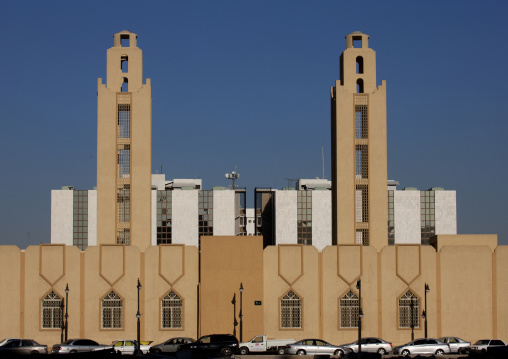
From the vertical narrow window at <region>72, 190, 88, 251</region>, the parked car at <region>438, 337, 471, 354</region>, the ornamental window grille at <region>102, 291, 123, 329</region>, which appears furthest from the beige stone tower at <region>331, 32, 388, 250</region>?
the vertical narrow window at <region>72, 190, 88, 251</region>

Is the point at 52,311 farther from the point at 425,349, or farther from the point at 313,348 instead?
the point at 425,349

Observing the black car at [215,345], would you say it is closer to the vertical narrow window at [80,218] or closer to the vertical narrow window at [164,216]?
the vertical narrow window at [164,216]

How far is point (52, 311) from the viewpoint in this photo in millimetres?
56156

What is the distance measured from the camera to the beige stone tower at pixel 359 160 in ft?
198

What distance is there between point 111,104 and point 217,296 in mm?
15242

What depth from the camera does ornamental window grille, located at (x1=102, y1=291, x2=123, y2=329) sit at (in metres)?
56.1

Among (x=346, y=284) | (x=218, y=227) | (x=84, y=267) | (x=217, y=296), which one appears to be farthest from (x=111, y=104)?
(x=218, y=227)

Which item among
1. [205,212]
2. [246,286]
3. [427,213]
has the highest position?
[205,212]

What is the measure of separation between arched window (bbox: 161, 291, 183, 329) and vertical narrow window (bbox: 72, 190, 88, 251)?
46.2 metres

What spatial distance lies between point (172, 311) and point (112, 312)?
3.77 m

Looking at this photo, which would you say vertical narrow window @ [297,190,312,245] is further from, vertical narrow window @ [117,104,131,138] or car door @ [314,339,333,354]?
car door @ [314,339,333,354]

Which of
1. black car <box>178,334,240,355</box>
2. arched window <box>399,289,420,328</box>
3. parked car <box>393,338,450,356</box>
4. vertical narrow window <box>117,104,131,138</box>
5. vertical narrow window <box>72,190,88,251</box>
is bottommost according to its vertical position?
parked car <box>393,338,450,356</box>

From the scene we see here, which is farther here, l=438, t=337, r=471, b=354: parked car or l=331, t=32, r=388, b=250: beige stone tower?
l=331, t=32, r=388, b=250: beige stone tower

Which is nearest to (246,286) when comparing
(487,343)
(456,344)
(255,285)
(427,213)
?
(255,285)
